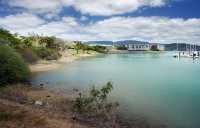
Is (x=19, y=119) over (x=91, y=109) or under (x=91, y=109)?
over

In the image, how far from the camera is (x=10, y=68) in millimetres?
40156

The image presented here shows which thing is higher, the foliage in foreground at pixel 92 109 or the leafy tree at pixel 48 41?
the leafy tree at pixel 48 41

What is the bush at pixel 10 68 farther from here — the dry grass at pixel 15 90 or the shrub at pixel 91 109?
the shrub at pixel 91 109

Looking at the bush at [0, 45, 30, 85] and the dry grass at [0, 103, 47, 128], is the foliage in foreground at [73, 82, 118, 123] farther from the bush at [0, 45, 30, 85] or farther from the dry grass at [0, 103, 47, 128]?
→ the bush at [0, 45, 30, 85]

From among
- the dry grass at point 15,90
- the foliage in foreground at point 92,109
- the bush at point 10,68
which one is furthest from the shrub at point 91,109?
the bush at point 10,68

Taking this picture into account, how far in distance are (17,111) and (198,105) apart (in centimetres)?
1832

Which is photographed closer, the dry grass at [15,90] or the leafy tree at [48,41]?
the dry grass at [15,90]

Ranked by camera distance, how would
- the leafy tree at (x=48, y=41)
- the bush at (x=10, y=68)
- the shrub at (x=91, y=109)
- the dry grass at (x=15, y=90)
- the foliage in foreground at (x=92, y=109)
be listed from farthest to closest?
the leafy tree at (x=48, y=41)
the bush at (x=10, y=68)
the dry grass at (x=15, y=90)
the shrub at (x=91, y=109)
the foliage in foreground at (x=92, y=109)

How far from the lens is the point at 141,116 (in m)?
26.4

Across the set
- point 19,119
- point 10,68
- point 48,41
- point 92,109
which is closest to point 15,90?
point 10,68

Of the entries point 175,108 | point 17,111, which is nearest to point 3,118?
point 17,111

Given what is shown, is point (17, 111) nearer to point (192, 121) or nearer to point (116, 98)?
point (192, 121)

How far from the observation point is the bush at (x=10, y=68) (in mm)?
39531

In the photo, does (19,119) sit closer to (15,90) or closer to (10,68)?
(15,90)
